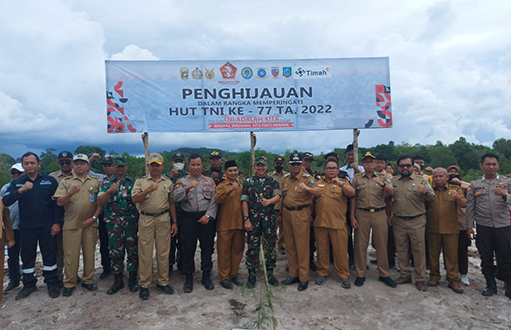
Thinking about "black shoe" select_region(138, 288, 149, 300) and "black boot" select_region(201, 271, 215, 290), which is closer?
"black shoe" select_region(138, 288, 149, 300)

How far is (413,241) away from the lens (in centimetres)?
459

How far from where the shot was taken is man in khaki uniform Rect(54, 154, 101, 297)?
14.5 ft

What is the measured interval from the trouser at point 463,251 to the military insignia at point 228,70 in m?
5.58

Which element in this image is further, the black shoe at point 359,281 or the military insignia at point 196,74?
the military insignia at point 196,74

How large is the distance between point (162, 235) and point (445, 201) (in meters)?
4.04

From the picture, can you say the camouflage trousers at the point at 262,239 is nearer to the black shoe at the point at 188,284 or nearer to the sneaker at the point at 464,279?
the black shoe at the point at 188,284

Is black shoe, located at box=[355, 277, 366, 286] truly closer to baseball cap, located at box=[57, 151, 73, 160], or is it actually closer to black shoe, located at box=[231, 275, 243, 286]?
black shoe, located at box=[231, 275, 243, 286]

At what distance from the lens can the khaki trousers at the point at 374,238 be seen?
15.3 ft

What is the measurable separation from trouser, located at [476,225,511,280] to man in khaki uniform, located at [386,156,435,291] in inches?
28.3

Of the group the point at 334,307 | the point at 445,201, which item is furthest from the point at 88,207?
the point at 445,201

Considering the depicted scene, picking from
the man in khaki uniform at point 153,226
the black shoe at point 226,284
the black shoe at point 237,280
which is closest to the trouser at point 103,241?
the man in khaki uniform at point 153,226

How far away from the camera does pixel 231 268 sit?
4773 millimetres

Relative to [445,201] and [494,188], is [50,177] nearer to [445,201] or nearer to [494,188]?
[445,201]

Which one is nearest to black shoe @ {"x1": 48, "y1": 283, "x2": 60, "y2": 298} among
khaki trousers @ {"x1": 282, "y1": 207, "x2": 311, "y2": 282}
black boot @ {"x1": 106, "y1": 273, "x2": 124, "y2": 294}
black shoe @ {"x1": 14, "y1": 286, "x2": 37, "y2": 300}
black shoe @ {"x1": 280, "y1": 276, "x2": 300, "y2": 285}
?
black shoe @ {"x1": 14, "y1": 286, "x2": 37, "y2": 300}
